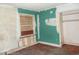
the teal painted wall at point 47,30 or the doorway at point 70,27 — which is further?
the teal painted wall at point 47,30

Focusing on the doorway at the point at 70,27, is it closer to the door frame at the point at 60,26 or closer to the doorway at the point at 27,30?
Answer: the door frame at the point at 60,26

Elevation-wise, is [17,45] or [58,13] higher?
[58,13]

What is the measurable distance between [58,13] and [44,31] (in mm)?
365

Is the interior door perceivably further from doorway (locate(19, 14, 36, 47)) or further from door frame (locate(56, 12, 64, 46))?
doorway (locate(19, 14, 36, 47))

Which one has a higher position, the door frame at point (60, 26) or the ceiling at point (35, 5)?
the ceiling at point (35, 5)

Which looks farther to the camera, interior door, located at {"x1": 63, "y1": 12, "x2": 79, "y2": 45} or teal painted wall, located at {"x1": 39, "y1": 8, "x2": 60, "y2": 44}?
teal painted wall, located at {"x1": 39, "y1": 8, "x2": 60, "y2": 44}

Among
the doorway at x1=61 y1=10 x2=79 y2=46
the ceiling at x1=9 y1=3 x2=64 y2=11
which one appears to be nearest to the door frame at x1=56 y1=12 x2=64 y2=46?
the doorway at x1=61 y1=10 x2=79 y2=46

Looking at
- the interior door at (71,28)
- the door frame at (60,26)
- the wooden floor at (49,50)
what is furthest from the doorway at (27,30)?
the interior door at (71,28)

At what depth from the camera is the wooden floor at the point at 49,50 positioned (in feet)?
4.57

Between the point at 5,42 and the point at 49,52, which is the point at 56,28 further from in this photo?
the point at 5,42

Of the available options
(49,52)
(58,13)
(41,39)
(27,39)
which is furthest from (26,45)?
(58,13)

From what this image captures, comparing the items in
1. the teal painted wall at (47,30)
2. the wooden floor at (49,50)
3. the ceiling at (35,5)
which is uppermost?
the ceiling at (35,5)

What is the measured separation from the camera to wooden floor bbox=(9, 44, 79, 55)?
1.39 metres

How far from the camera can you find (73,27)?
1.44 metres
